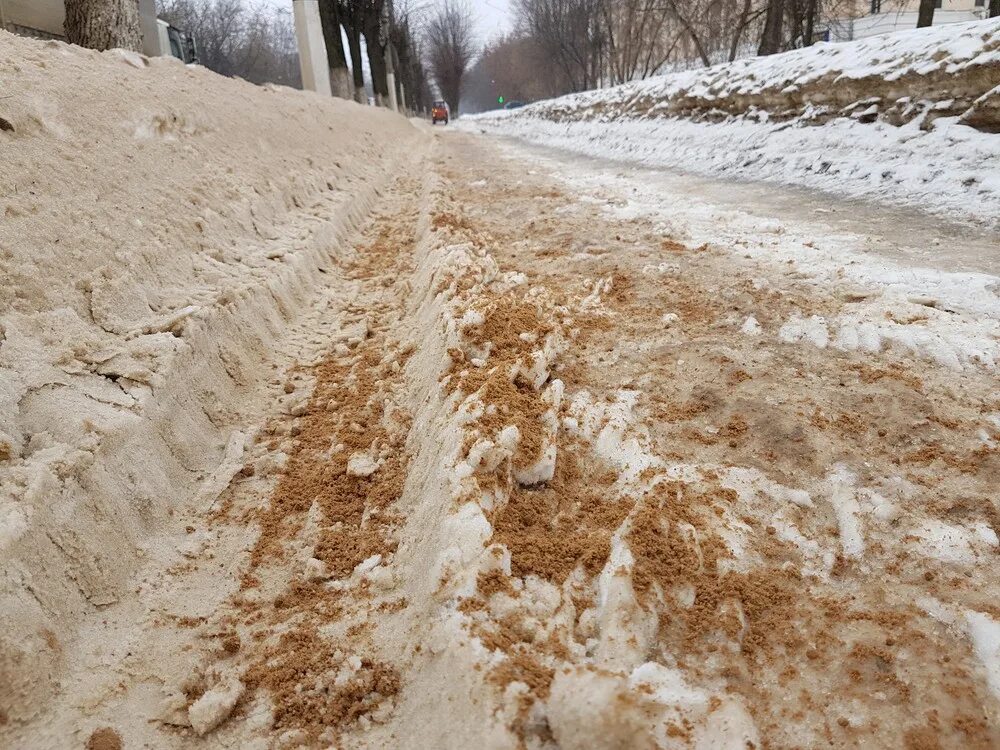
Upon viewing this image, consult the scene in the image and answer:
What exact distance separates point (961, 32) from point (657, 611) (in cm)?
687

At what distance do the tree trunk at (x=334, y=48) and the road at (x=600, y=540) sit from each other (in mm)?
16116

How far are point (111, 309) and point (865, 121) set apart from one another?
6841 millimetres

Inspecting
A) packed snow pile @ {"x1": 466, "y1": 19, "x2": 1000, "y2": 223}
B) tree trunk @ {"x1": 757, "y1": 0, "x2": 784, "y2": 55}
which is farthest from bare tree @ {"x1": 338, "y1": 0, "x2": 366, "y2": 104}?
packed snow pile @ {"x1": 466, "y1": 19, "x2": 1000, "y2": 223}

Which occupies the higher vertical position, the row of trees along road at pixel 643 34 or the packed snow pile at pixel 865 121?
the row of trees along road at pixel 643 34

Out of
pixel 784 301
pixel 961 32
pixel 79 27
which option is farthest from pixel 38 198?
pixel 961 32

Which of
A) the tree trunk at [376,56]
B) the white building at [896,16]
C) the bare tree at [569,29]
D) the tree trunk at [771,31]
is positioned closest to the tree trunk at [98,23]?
the tree trunk at [771,31]

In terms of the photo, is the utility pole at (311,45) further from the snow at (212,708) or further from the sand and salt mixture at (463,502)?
the snow at (212,708)

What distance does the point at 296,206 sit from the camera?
202 inches

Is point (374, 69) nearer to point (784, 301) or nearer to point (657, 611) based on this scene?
point (784, 301)

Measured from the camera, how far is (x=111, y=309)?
2455 mm

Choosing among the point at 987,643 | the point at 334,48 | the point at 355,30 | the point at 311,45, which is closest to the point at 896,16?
the point at 355,30

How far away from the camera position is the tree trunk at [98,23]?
6.52 m

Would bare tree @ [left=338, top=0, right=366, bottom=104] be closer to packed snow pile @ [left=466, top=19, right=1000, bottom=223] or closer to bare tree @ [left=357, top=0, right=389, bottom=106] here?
bare tree @ [left=357, top=0, right=389, bottom=106]

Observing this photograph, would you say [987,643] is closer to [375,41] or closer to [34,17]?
[34,17]
